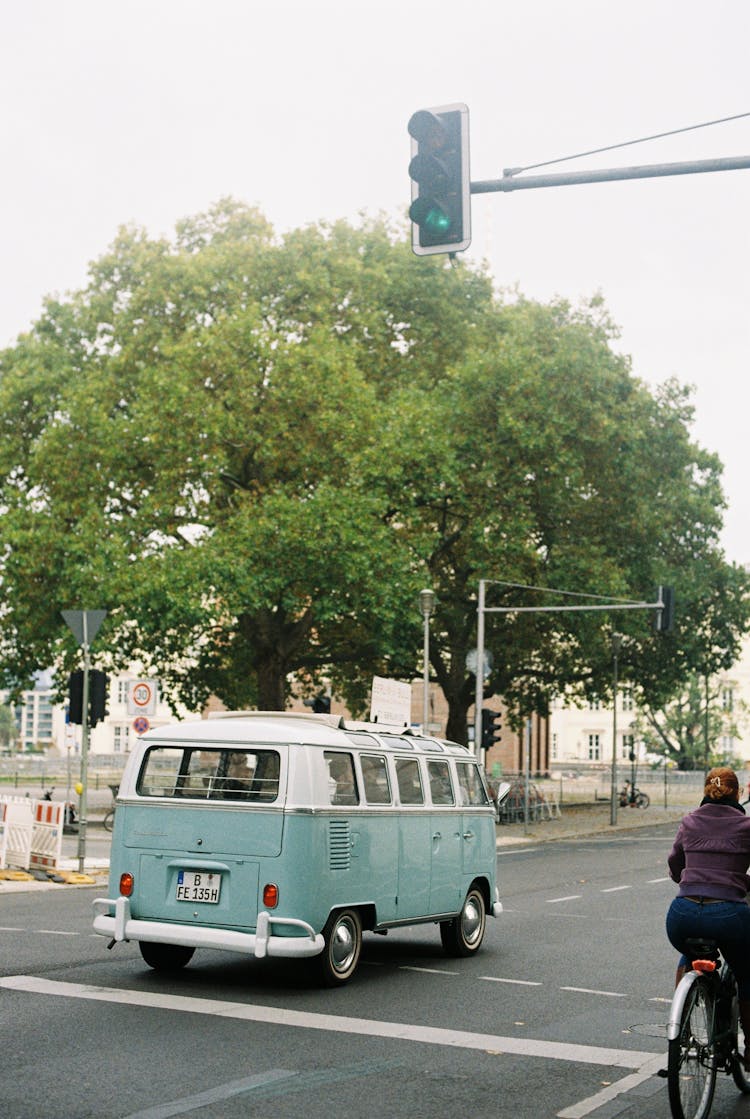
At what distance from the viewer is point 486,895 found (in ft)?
46.2

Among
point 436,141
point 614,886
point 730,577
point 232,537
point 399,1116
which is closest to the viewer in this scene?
point 399,1116

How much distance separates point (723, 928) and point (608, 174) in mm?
5694

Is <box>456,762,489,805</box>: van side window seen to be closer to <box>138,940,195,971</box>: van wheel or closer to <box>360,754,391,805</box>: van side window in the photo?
<box>360,754,391,805</box>: van side window

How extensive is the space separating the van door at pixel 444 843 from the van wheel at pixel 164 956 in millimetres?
2288

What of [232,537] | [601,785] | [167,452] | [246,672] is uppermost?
[167,452]

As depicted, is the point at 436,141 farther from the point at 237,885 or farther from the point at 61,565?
the point at 61,565

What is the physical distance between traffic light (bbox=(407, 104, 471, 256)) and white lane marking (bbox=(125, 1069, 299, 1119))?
5.54 metres

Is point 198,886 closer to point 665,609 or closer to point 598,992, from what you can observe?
point 598,992

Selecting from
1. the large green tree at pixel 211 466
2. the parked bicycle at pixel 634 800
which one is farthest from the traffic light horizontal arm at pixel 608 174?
the parked bicycle at pixel 634 800

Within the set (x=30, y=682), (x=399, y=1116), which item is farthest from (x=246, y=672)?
(x=399, y=1116)

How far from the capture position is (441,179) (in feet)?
33.3

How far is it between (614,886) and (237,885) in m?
14.0

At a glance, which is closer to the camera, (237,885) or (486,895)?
(237,885)

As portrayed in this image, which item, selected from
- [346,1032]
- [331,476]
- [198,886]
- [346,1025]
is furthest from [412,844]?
[331,476]
